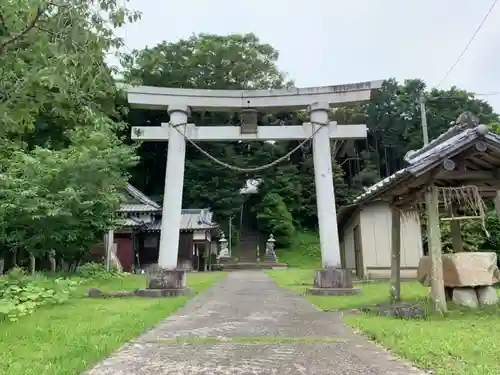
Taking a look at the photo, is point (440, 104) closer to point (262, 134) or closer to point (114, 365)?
point (262, 134)

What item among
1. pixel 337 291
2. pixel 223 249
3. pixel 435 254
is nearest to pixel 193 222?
pixel 223 249

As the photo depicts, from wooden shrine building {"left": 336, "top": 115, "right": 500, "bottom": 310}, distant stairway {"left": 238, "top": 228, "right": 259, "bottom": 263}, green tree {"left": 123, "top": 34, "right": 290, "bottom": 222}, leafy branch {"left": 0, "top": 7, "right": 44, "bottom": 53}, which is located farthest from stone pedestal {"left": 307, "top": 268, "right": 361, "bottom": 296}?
green tree {"left": 123, "top": 34, "right": 290, "bottom": 222}

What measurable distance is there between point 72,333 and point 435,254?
5533 mm

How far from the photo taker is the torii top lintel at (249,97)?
486 inches

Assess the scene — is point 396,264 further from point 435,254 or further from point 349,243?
point 349,243

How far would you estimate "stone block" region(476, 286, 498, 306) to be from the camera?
7505 mm

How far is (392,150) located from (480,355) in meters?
42.8

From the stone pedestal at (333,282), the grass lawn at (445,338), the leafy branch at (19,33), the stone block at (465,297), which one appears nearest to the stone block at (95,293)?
the stone pedestal at (333,282)

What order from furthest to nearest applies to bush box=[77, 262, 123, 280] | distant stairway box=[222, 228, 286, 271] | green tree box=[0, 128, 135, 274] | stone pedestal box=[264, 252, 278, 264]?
stone pedestal box=[264, 252, 278, 264], distant stairway box=[222, 228, 286, 271], bush box=[77, 262, 123, 280], green tree box=[0, 128, 135, 274]

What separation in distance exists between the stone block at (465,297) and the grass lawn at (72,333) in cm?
506

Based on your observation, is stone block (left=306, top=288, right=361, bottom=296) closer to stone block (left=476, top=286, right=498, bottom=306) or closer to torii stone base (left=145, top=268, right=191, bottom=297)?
torii stone base (left=145, top=268, right=191, bottom=297)

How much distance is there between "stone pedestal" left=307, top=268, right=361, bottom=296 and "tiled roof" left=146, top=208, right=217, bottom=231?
677 inches

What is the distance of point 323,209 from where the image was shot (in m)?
12.0

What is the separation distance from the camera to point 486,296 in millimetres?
7543
